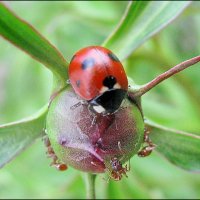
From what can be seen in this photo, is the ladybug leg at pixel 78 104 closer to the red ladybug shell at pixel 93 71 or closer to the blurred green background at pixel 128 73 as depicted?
the red ladybug shell at pixel 93 71

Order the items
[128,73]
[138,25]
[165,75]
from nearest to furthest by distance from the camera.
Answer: [165,75], [138,25], [128,73]

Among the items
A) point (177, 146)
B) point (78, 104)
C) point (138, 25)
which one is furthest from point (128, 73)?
point (78, 104)

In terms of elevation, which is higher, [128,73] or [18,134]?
[18,134]

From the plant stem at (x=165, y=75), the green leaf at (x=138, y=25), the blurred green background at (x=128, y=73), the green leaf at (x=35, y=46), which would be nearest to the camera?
the plant stem at (x=165, y=75)

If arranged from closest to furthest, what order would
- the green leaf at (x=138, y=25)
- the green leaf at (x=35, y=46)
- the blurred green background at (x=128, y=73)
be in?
1. the green leaf at (x=35, y=46)
2. the green leaf at (x=138, y=25)
3. the blurred green background at (x=128, y=73)

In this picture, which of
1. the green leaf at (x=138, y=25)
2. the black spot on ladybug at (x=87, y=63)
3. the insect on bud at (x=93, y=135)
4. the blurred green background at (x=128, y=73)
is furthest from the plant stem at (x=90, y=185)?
the blurred green background at (x=128, y=73)

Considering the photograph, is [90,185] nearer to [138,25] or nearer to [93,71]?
[93,71]

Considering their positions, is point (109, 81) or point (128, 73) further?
point (128, 73)
